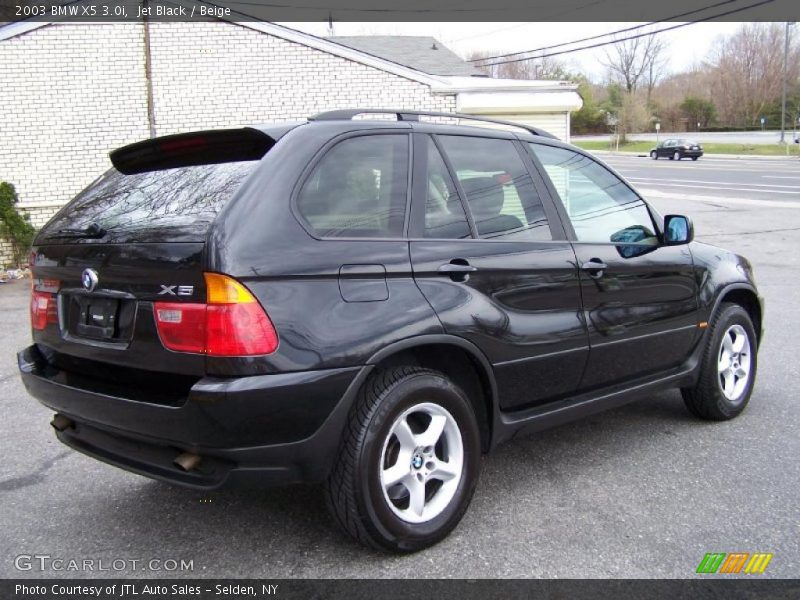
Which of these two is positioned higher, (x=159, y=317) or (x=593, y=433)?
(x=159, y=317)

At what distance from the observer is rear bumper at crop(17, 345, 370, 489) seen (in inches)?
101

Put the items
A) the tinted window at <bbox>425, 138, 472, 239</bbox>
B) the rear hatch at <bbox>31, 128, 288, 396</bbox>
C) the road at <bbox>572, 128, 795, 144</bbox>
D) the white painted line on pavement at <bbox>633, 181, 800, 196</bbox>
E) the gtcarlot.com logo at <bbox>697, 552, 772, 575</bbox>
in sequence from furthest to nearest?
the road at <bbox>572, 128, 795, 144</bbox> < the white painted line on pavement at <bbox>633, 181, 800, 196</bbox> < the tinted window at <bbox>425, 138, 472, 239</bbox> < the gtcarlot.com logo at <bbox>697, 552, 772, 575</bbox> < the rear hatch at <bbox>31, 128, 288, 396</bbox>

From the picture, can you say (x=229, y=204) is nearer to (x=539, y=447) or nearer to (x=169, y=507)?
(x=169, y=507)

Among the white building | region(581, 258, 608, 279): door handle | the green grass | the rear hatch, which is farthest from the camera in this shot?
the green grass

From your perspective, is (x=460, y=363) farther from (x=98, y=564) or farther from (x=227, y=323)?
(x=98, y=564)

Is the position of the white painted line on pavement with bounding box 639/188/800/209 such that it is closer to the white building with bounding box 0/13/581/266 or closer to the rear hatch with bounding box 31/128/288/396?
the white building with bounding box 0/13/581/266

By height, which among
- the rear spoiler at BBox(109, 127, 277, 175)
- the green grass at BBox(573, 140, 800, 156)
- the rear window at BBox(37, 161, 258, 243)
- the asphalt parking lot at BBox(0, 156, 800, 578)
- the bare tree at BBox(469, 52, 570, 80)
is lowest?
the asphalt parking lot at BBox(0, 156, 800, 578)

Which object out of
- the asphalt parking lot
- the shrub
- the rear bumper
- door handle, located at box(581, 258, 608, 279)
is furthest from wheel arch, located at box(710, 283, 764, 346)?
the shrub

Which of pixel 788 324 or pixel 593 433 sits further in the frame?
pixel 788 324

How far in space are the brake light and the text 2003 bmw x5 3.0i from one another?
13 millimetres

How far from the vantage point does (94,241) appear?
2953 millimetres

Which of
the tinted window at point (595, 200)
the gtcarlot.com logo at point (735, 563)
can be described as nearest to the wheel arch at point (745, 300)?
the tinted window at point (595, 200)

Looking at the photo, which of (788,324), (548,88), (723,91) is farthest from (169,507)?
(723,91)

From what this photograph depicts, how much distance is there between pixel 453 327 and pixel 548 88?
11.7 meters
